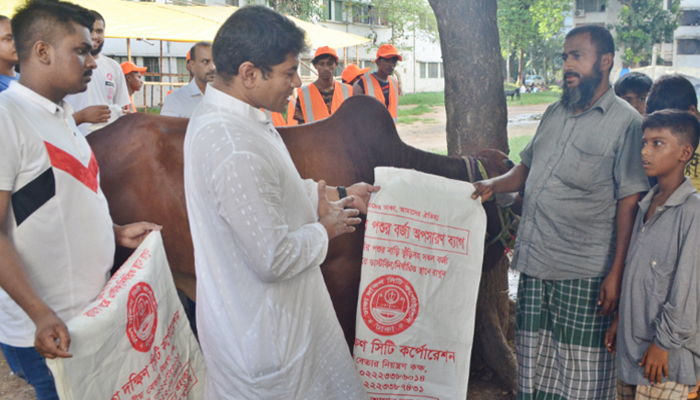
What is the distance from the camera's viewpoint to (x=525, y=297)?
274cm

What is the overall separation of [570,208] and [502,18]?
2711cm

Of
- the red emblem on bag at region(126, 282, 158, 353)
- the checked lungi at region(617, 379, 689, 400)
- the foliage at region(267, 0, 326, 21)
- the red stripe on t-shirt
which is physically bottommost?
the checked lungi at region(617, 379, 689, 400)

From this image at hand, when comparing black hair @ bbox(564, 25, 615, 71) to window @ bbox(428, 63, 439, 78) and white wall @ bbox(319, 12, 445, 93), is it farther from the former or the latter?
window @ bbox(428, 63, 439, 78)

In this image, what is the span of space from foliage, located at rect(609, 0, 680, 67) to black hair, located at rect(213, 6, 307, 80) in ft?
97.2

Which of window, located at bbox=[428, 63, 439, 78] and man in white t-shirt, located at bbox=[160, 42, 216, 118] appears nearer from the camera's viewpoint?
man in white t-shirt, located at bbox=[160, 42, 216, 118]

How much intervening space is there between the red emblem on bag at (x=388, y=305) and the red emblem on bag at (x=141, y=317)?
916 millimetres

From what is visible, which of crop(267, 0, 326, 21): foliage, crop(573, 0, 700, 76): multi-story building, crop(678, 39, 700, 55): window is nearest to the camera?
crop(267, 0, 326, 21): foliage

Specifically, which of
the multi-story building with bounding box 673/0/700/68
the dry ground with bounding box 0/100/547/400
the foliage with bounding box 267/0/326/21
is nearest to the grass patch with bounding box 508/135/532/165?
the dry ground with bounding box 0/100/547/400

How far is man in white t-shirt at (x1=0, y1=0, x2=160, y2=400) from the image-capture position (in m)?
1.67

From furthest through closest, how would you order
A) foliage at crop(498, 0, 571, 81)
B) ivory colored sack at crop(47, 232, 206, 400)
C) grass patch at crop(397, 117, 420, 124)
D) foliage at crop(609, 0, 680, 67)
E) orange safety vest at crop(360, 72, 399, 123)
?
1. foliage at crop(609, 0, 680, 67)
2. foliage at crop(498, 0, 571, 81)
3. grass patch at crop(397, 117, 420, 124)
4. orange safety vest at crop(360, 72, 399, 123)
5. ivory colored sack at crop(47, 232, 206, 400)

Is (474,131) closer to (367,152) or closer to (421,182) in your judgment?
(367,152)

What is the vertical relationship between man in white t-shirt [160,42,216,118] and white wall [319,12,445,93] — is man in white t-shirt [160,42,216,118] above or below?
below

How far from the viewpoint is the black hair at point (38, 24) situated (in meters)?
1.82

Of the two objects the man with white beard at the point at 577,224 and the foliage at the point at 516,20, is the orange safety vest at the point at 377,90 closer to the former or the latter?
the man with white beard at the point at 577,224
